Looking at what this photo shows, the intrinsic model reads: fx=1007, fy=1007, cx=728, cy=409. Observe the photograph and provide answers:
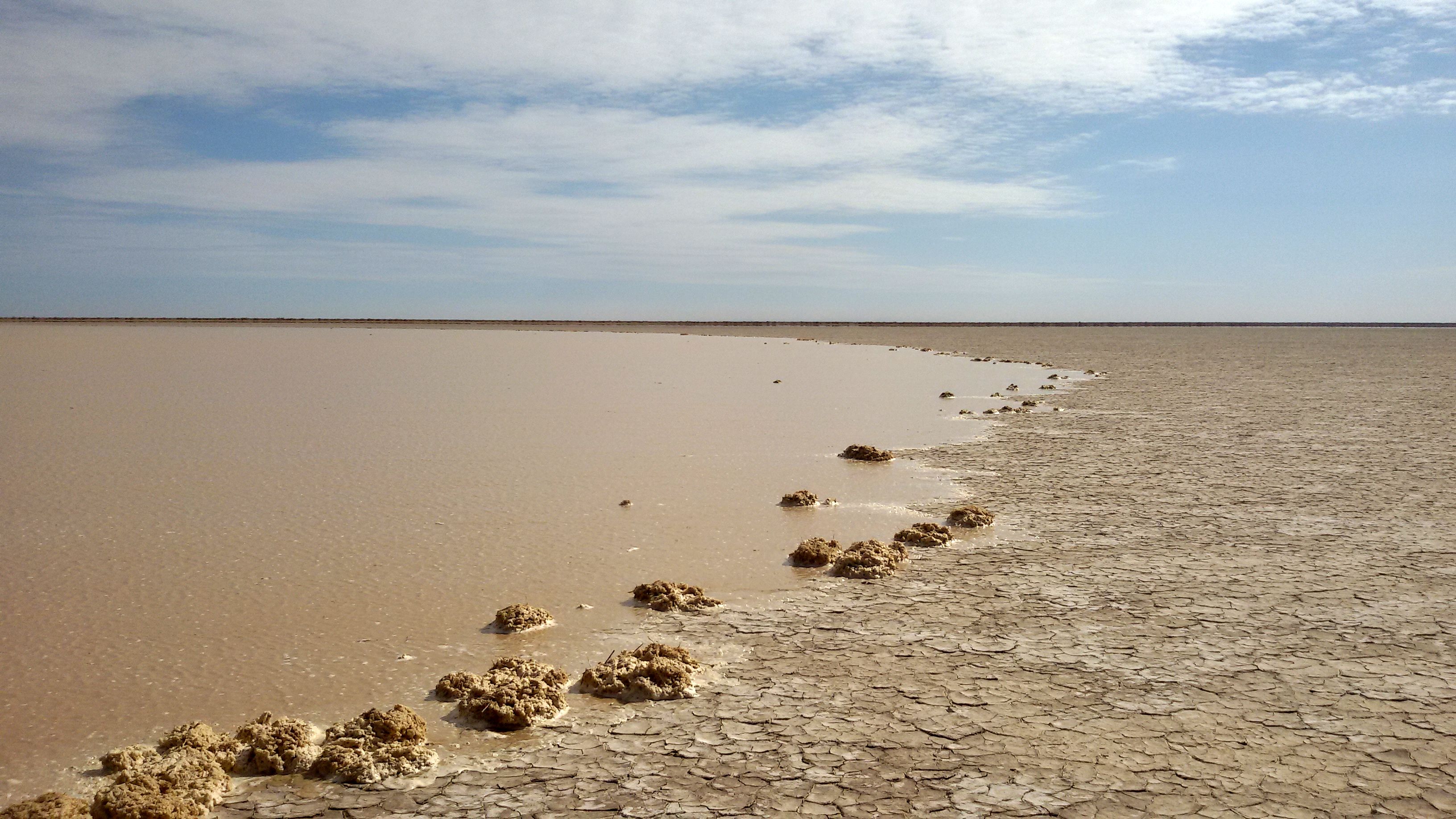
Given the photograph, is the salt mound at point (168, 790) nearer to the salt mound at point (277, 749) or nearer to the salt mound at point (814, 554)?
the salt mound at point (277, 749)

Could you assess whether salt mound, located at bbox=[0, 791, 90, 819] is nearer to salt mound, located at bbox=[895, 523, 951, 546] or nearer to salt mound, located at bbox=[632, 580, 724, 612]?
salt mound, located at bbox=[632, 580, 724, 612]

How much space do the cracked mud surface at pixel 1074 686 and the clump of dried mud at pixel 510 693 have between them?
112 millimetres

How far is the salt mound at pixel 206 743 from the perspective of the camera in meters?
3.78

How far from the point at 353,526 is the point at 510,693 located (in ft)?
12.9

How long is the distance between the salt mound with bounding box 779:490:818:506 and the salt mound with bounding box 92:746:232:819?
561 cm

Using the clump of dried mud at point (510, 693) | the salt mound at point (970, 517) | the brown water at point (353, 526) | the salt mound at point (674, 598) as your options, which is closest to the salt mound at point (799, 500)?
the brown water at point (353, 526)

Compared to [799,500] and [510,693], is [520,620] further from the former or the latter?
[799,500]

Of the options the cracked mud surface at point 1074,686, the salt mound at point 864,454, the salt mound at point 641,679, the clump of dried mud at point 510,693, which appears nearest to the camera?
the cracked mud surface at point 1074,686

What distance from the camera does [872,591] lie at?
6.11 metres

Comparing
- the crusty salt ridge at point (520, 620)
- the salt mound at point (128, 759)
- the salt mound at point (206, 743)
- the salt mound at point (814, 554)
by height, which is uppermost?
the salt mound at point (814, 554)

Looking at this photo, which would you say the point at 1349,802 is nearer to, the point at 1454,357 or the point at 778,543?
the point at 778,543

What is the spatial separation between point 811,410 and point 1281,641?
11677 millimetres

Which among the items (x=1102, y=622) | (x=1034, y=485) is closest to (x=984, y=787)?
(x=1102, y=622)

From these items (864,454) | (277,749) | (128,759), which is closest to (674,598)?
(277,749)
